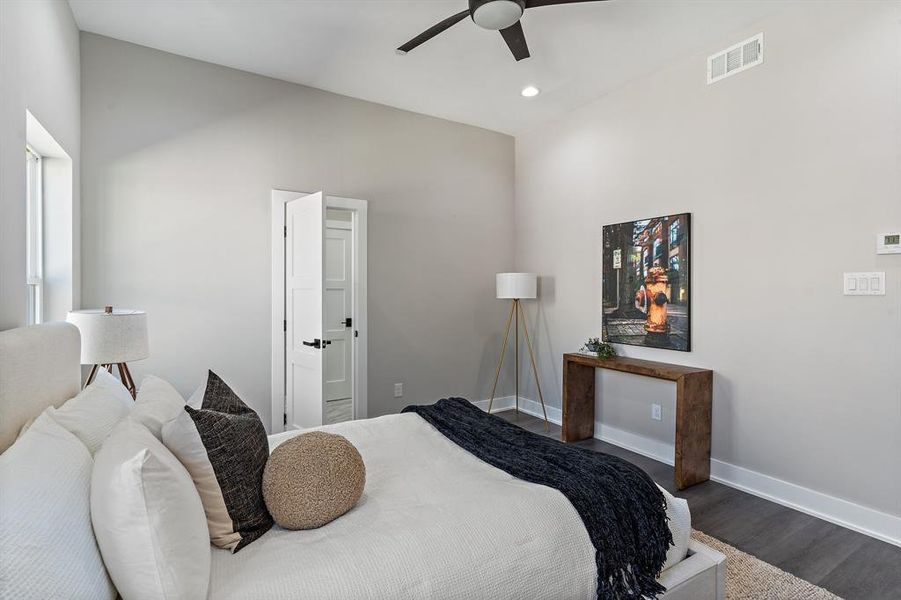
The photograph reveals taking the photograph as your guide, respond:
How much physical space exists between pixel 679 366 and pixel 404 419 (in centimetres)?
210

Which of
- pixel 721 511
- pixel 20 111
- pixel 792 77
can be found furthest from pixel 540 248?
pixel 20 111

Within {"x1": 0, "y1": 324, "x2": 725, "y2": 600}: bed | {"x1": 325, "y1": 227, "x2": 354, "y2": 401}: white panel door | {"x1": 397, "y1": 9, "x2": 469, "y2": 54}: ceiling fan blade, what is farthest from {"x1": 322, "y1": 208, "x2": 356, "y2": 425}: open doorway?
{"x1": 0, "y1": 324, "x2": 725, "y2": 600}: bed

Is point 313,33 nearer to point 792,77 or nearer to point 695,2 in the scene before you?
point 695,2

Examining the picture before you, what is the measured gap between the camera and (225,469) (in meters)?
1.40

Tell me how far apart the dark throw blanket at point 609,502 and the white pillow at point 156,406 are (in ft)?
3.88

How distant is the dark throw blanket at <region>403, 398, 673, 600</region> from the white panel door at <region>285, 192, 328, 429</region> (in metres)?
1.62

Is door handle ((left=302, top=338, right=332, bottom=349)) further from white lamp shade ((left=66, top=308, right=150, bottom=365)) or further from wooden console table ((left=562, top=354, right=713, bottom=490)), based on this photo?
wooden console table ((left=562, top=354, right=713, bottom=490))

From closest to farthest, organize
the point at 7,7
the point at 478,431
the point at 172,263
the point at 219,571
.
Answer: the point at 219,571
the point at 7,7
the point at 478,431
the point at 172,263

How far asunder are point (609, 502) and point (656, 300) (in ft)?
7.74

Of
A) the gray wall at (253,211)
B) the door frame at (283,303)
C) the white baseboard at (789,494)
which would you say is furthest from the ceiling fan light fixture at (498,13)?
the white baseboard at (789,494)

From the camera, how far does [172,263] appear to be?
3311 mm

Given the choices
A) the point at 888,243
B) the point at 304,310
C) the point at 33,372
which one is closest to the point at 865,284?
the point at 888,243

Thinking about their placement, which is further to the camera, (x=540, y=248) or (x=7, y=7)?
(x=540, y=248)

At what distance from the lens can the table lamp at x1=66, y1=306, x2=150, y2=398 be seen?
2.32 meters
